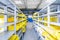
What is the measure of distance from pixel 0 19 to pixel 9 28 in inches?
19.0

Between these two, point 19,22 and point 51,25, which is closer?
point 51,25

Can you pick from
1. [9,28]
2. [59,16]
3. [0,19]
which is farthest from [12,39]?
[59,16]

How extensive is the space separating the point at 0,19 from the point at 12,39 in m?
1.22

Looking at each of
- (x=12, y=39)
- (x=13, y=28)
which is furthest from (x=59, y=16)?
(x=12, y=39)

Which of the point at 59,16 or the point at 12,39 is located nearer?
the point at 12,39

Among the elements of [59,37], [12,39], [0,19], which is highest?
[0,19]

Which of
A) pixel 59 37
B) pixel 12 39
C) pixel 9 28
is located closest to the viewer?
pixel 59 37

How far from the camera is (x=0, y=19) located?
3.70 m

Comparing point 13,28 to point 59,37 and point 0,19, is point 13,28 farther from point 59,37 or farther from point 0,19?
point 59,37

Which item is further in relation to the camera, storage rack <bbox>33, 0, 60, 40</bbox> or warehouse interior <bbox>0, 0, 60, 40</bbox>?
warehouse interior <bbox>0, 0, 60, 40</bbox>

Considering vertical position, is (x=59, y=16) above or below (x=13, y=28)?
above

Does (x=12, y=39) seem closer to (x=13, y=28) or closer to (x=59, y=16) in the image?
(x=13, y=28)

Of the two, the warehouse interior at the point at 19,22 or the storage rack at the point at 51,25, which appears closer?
the storage rack at the point at 51,25

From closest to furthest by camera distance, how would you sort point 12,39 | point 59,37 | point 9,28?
point 59,37, point 12,39, point 9,28
